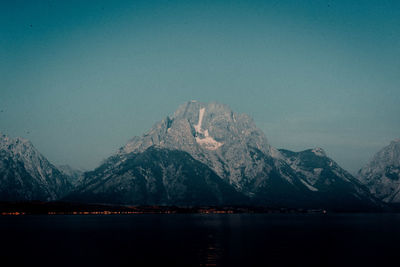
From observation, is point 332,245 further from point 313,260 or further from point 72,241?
point 72,241

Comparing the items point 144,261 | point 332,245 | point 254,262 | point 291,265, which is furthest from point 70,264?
point 332,245

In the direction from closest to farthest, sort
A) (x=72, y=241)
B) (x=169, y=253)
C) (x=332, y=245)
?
1. (x=169, y=253)
2. (x=332, y=245)
3. (x=72, y=241)

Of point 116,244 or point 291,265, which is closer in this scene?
point 291,265

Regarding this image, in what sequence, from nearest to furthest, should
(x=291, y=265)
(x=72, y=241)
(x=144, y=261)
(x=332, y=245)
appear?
(x=291, y=265), (x=144, y=261), (x=332, y=245), (x=72, y=241)

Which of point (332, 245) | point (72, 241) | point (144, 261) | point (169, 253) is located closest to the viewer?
point (144, 261)

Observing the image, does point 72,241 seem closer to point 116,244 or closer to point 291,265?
point 116,244

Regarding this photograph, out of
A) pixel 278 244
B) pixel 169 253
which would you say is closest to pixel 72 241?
pixel 169 253

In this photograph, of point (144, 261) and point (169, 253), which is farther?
point (169, 253)

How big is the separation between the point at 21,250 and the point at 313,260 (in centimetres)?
7824

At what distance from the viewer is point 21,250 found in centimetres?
12306

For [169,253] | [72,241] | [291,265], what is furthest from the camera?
[72,241]

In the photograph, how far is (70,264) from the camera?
3826 inches

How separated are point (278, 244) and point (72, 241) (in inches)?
2734

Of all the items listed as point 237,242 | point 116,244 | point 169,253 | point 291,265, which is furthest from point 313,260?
point 116,244
